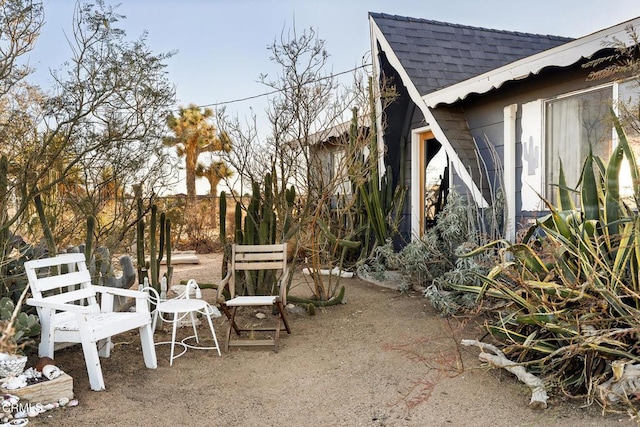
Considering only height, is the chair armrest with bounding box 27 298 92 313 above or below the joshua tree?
below

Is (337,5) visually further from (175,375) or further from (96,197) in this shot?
(175,375)

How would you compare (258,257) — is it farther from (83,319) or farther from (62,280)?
(83,319)

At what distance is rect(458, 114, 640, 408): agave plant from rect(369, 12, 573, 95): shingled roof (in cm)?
350

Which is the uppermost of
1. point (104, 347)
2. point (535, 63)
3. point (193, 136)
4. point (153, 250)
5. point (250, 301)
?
point (193, 136)

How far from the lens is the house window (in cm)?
511

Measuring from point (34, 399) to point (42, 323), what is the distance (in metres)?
0.80

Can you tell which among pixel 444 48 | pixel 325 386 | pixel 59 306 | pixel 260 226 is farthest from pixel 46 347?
pixel 444 48

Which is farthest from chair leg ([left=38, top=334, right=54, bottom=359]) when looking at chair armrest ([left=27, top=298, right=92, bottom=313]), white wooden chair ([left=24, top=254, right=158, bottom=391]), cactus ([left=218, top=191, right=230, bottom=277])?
cactus ([left=218, top=191, right=230, bottom=277])

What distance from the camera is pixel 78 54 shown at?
4680 mm

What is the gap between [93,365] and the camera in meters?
3.82

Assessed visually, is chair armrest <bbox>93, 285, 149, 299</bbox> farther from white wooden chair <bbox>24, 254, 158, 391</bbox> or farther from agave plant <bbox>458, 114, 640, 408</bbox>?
agave plant <bbox>458, 114, 640, 408</bbox>

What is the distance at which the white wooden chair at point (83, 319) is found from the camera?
12.6 ft

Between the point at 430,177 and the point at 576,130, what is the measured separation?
3.16 metres

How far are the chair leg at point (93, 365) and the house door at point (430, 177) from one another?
574 centimetres
